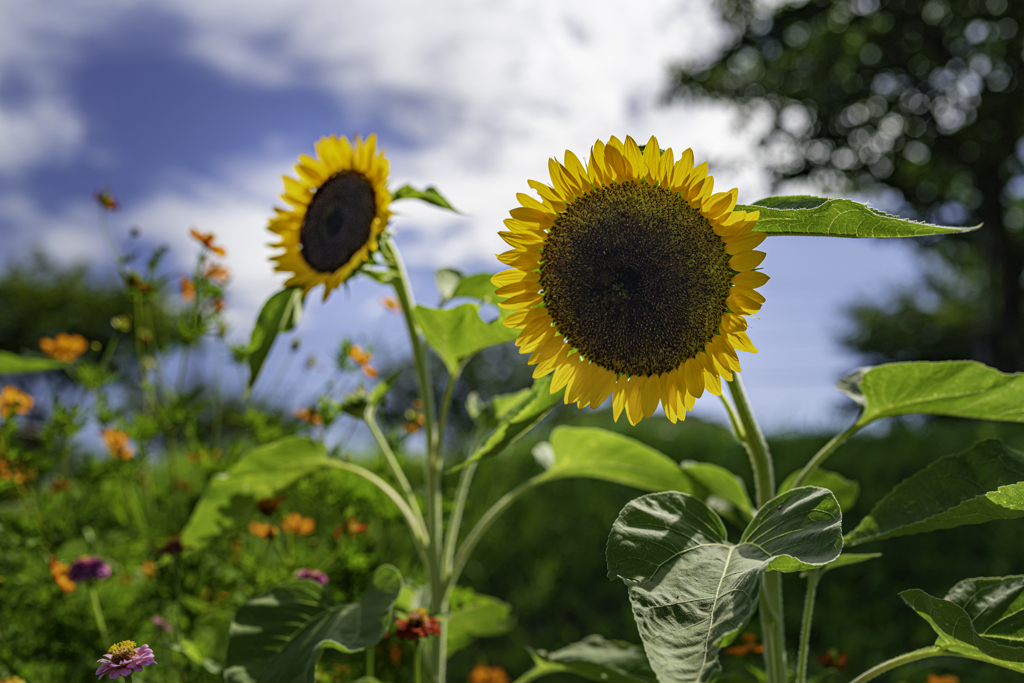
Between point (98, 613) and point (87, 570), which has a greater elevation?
point (87, 570)

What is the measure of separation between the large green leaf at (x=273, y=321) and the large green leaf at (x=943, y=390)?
3.74ft

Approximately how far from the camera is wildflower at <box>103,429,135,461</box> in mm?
2218

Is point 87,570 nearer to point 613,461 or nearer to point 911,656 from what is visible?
point 613,461

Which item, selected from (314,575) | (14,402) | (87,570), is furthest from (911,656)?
(14,402)

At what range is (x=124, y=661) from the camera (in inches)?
42.6

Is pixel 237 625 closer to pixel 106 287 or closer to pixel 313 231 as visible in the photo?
pixel 313 231

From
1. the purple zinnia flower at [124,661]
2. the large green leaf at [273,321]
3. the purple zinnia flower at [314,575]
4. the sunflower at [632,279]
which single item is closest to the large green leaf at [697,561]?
the sunflower at [632,279]

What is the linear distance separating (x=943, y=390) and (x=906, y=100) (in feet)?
45.1

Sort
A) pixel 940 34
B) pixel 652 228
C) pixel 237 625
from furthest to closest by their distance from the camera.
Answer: pixel 940 34
pixel 237 625
pixel 652 228

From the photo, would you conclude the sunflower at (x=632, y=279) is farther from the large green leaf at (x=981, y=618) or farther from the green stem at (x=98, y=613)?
the green stem at (x=98, y=613)

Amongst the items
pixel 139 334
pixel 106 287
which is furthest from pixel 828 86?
pixel 106 287

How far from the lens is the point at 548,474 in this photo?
162 cm

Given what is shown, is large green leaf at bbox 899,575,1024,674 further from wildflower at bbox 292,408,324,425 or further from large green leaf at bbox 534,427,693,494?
wildflower at bbox 292,408,324,425

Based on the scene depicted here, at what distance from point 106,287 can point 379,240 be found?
2472 cm
